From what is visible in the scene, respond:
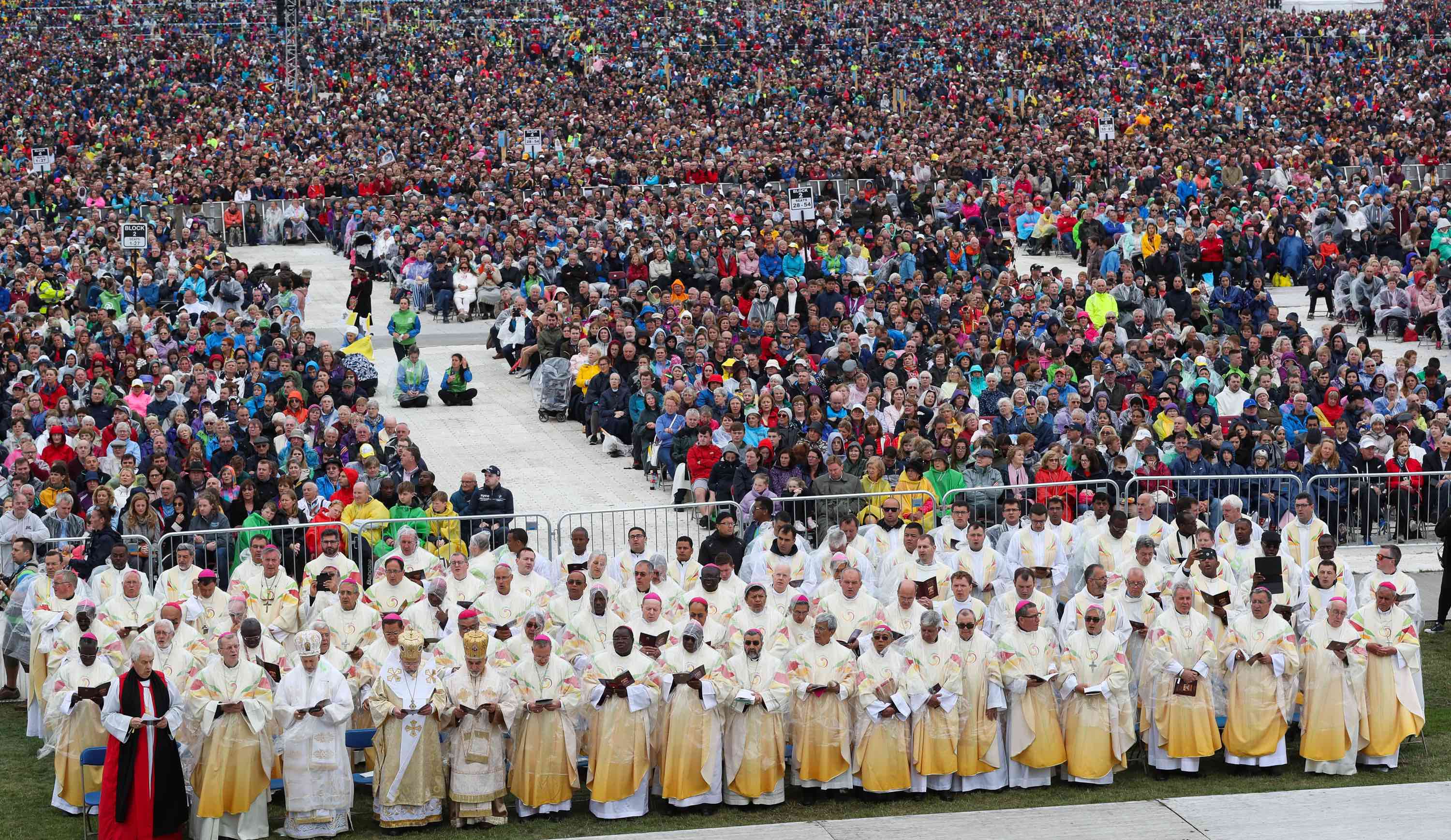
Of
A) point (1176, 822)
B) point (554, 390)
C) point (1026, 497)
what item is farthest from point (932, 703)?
point (554, 390)

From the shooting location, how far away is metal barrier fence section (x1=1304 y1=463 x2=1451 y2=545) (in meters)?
18.7

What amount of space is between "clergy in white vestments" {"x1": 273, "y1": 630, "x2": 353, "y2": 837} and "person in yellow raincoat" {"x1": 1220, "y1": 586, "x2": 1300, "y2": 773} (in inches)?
233

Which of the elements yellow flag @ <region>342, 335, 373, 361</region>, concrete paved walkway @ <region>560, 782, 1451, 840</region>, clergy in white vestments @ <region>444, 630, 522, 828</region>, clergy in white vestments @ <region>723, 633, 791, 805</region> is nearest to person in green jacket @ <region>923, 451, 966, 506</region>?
clergy in white vestments @ <region>723, 633, 791, 805</region>

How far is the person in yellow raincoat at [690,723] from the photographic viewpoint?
45.1ft

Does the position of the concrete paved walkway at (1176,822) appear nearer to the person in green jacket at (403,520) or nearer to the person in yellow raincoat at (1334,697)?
the person in yellow raincoat at (1334,697)

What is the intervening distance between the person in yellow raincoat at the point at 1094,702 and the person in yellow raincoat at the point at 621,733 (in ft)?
9.12

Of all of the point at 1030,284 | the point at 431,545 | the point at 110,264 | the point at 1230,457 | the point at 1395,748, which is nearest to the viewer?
the point at 1395,748

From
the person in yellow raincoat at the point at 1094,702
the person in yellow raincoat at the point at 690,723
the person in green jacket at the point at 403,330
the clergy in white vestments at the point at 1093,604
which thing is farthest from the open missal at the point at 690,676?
the person in green jacket at the point at 403,330

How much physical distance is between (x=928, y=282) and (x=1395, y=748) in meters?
12.6

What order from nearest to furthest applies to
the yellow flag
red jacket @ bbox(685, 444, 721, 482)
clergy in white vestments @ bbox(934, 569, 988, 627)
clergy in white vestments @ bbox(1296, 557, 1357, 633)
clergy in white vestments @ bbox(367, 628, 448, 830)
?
clergy in white vestments @ bbox(367, 628, 448, 830) < clergy in white vestments @ bbox(934, 569, 988, 627) < clergy in white vestments @ bbox(1296, 557, 1357, 633) < red jacket @ bbox(685, 444, 721, 482) < the yellow flag

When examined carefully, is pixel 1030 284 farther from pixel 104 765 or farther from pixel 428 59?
pixel 428 59

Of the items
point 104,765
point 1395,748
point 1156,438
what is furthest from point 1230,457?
point 104,765

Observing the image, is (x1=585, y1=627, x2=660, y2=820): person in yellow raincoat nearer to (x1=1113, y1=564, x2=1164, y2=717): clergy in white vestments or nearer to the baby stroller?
(x1=1113, y1=564, x2=1164, y2=717): clergy in white vestments

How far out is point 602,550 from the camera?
17.4 m
